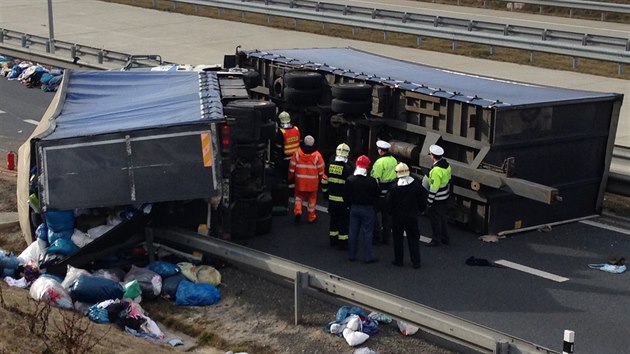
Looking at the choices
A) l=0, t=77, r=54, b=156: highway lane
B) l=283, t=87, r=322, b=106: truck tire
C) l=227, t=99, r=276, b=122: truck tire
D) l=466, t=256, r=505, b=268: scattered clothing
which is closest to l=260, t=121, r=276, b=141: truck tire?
l=227, t=99, r=276, b=122: truck tire

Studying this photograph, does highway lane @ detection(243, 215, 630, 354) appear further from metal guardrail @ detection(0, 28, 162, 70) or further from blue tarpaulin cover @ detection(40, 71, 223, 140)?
metal guardrail @ detection(0, 28, 162, 70)

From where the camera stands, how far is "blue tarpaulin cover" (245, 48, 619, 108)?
14680mm

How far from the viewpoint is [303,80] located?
16781 mm

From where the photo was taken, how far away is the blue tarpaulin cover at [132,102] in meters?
12.9

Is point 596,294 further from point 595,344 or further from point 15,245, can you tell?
point 15,245

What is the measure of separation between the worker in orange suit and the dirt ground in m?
2.49

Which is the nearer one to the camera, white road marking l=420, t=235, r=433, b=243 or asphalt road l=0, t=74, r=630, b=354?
asphalt road l=0, t=74, r=630, b=354

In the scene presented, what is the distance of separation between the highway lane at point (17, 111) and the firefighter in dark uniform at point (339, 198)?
8.56 metres

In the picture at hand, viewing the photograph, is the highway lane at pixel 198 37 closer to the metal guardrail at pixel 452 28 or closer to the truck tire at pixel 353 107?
the metal guardrail at pixel 452 28

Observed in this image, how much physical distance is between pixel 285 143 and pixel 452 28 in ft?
63.7

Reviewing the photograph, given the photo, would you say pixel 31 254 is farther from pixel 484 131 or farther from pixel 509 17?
pixel 509 17

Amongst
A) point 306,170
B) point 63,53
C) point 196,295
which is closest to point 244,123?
point 306,170

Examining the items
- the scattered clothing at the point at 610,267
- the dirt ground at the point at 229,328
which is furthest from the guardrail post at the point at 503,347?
the scattered clothing at the point at 610,267

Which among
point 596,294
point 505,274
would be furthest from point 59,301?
point 596,294
